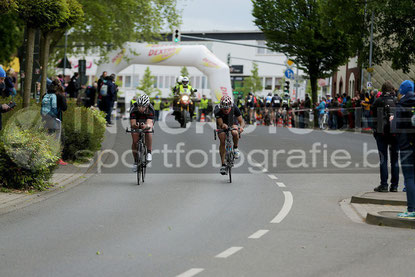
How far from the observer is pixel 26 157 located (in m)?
12.9

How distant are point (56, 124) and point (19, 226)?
6776mm

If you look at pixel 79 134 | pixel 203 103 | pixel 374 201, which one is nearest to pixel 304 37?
pixel 203 103

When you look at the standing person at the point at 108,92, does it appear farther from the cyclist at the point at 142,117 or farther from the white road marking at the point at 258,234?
the white road marking at the point at 258,234

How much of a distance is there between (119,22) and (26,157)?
27.9m

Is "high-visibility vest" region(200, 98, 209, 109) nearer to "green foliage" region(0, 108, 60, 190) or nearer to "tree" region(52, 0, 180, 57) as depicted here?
"tree" region(52, 0, 180, 57)

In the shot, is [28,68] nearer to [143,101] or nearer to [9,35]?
[143,101]

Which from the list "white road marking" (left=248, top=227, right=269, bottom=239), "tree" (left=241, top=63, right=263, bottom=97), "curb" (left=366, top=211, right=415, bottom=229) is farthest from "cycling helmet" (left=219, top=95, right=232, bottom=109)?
"tree" (left=241, top=63, right=263, bottom=97)

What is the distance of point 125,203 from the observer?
12578 mm

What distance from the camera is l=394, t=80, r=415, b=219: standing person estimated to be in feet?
35.1

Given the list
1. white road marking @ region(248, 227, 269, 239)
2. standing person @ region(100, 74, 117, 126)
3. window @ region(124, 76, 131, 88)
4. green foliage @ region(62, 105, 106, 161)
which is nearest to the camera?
white road marking @ region(248, 227, 269, 239)

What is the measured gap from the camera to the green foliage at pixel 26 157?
42.1 ft

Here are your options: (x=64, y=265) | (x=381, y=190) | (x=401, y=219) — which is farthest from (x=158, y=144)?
(x=64, y=265)

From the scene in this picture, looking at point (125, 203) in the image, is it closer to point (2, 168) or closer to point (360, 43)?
point (2, 168)

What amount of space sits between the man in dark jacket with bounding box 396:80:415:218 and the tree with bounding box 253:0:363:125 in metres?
40.5
